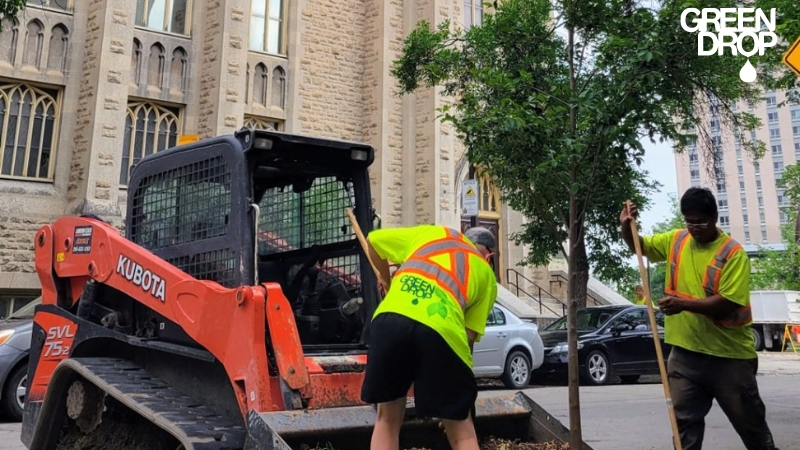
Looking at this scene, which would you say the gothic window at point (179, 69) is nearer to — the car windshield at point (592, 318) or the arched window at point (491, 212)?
the arched window at point (491, 212)

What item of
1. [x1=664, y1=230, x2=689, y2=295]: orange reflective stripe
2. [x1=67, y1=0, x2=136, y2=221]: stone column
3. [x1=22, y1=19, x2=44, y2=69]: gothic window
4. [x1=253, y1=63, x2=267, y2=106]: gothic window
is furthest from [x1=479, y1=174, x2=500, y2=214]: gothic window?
[x1=664, y1=230, x2=689, y2=295]: orange reflective stripe

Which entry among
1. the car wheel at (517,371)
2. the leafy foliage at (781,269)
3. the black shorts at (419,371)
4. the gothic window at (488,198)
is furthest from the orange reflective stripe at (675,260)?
the leafy foliage at (781,269)

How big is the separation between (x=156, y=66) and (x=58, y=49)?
7.97 ft

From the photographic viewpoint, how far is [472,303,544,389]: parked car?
1243 cm

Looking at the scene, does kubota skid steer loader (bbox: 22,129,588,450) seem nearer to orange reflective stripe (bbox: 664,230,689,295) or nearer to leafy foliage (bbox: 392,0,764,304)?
orange reflective stripe (bbox: 664,230,689,295)

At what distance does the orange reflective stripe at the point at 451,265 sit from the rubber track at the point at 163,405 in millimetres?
1202

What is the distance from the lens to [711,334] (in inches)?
159

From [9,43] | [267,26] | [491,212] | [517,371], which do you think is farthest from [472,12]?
[517,371]

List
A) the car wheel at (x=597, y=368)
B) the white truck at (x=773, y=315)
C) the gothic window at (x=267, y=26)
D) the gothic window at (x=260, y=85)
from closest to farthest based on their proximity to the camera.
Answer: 1. the car wheel at (x=597, y=368)
2. the gothic window at (x=260, y=85)
3. the gothic window at (x=267, y=26)
4. the white truck at (x=773, y=315)

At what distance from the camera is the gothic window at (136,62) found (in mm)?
18141

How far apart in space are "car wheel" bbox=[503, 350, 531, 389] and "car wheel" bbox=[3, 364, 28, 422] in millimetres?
7905

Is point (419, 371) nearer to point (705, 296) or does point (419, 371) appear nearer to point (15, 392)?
point (705, 296)

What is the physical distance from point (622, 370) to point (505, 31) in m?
9.22

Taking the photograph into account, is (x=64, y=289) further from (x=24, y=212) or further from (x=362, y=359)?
(x=24, y=212)
